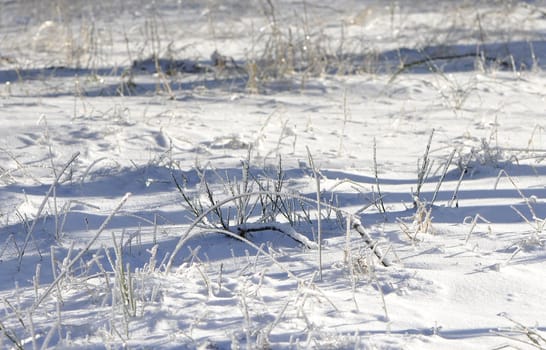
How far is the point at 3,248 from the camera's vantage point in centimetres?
321

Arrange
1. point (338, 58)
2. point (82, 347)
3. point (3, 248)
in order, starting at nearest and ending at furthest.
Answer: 1. point (82, 347)
2. point (3, 248)
3. point (338, 58)

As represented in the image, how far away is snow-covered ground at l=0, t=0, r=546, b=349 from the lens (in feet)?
7.95

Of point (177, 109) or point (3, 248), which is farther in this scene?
point (177, 109)

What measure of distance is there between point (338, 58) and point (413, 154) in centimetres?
308

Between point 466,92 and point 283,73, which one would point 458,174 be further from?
point 283,73

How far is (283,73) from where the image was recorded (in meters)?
7.26

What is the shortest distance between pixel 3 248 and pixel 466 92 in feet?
14.1

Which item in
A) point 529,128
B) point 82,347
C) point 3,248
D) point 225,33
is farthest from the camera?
point 225,33

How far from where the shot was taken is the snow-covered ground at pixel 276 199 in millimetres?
2424

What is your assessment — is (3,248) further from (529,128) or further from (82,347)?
(529,128)

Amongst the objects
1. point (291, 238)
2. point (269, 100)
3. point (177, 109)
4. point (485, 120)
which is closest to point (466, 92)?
point (485, 120)

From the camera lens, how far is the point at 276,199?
3.43 m

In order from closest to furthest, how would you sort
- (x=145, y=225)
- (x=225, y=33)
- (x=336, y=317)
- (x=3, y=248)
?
(x=336, y=317) < (x=3, y=248) < (x=145, y=225) < (x=225, y=33)

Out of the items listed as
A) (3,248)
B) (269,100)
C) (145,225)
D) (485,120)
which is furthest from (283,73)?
(3,248)
